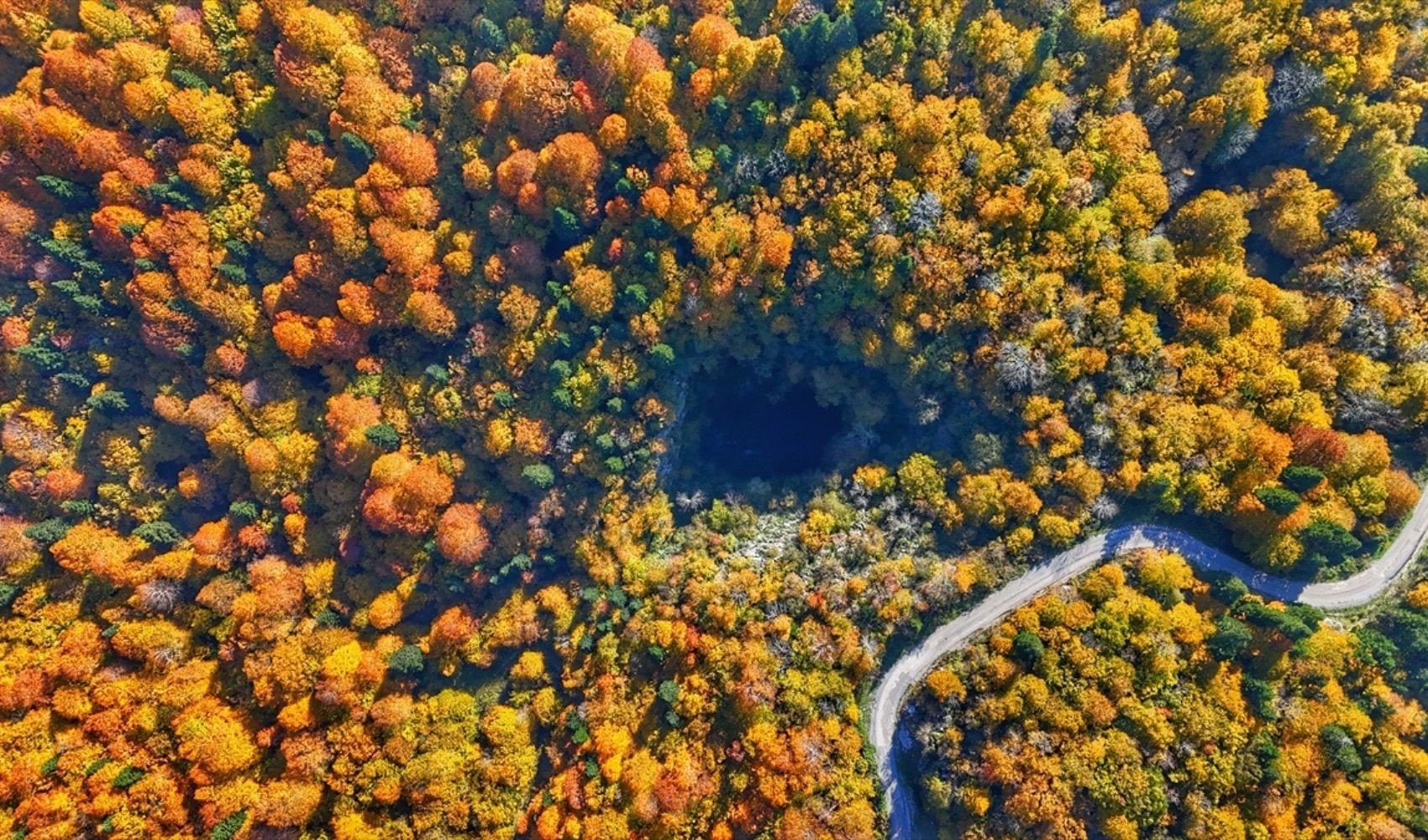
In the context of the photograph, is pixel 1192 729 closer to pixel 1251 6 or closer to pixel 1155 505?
pixel 1155 505

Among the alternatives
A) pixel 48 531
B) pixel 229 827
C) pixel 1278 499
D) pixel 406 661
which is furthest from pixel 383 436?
pixel 1278 499

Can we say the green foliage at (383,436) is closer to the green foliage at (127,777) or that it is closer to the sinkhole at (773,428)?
the sinkhole at (773,428)

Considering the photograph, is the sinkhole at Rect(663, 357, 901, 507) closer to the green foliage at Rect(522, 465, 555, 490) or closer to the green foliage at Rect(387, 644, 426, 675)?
the green foliage at Rect(522, 465, 555, 490)

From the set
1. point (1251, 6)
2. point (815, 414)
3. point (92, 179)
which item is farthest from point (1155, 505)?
point (92, 179)

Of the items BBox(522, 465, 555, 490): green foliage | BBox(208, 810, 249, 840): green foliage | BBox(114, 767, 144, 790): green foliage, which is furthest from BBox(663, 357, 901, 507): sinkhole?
BBox(114, 767, 144, 790): green foliage

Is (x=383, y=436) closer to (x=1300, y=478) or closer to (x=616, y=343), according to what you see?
(x=616, y=343)

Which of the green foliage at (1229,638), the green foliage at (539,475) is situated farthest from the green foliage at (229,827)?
the green foliage at (1229,638)
